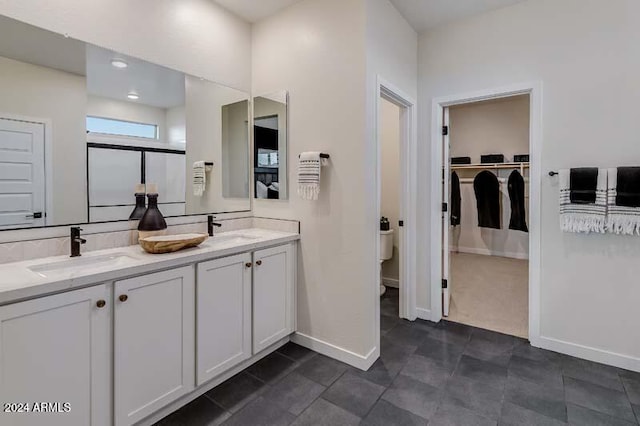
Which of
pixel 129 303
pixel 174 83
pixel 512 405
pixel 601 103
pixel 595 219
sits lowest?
pixel 512 405

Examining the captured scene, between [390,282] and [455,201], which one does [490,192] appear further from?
[390,282]

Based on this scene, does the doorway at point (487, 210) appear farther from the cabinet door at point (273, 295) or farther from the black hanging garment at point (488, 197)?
the cabinet door at point (273, 295)

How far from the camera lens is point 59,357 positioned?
4.39ft

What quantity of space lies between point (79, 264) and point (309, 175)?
1513mm

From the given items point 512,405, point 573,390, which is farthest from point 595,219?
point 512,405

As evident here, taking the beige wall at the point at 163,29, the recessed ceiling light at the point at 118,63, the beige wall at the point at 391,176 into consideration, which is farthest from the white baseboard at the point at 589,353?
the recessed ceiling light at the point at 118,63

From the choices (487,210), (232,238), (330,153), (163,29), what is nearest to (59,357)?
(232,238)

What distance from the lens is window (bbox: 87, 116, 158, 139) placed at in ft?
6.46

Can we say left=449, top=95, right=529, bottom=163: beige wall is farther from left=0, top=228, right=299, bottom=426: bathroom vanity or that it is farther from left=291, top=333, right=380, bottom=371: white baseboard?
left=0, top=228, right=299, bottom=426: bathroom vanity

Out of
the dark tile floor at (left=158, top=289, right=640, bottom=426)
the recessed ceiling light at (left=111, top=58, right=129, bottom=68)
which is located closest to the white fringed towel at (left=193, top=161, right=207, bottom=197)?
the recessed ceiling light at (left=111, top=58, right=129, bottom=68)

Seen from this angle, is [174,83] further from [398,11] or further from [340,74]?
[398,11]

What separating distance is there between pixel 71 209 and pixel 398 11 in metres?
2.84

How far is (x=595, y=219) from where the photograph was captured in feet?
7.45

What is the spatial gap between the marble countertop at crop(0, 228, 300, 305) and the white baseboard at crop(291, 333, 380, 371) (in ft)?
2.84
